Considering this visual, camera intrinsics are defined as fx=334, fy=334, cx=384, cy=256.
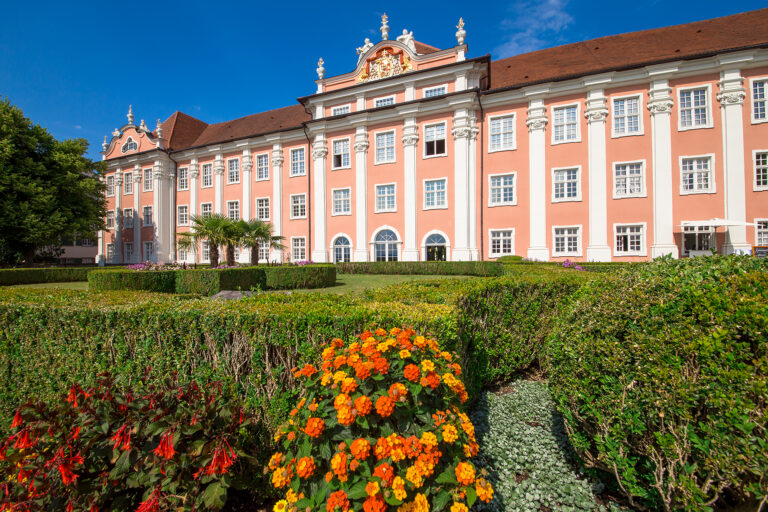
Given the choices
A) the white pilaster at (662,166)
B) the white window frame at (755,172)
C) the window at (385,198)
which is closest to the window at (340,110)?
the window at (385,198)

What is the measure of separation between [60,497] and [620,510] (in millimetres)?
4324

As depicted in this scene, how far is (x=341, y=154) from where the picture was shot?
26.7 m

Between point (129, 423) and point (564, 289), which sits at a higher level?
point (564, 289)

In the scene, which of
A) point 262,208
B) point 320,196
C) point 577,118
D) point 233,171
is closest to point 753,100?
point 577,118

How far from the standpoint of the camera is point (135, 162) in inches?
1388

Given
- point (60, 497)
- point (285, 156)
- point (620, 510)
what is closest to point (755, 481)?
point (620, 510)

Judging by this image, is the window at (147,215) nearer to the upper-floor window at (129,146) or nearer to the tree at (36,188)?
the tree at (36,188)

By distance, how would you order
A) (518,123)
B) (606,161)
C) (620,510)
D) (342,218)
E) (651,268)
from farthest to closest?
(342,218), (518,123), (606,161), (651,268), (620,510)

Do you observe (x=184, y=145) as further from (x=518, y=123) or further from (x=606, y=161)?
(x=606, y=161)

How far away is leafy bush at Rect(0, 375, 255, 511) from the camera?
228 centimetres

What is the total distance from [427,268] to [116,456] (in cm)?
1881

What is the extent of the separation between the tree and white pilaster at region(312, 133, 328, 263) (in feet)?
62.9

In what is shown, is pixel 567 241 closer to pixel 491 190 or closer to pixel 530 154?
pixel 491 190

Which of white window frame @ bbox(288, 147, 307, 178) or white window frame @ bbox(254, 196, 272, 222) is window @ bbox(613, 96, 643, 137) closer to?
white window frame @ bbox(288, 147, 307, 178)
